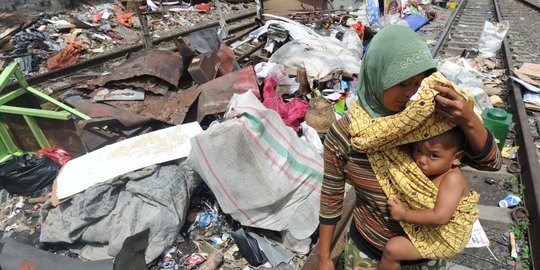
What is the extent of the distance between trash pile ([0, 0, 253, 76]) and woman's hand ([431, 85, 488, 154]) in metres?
6.96

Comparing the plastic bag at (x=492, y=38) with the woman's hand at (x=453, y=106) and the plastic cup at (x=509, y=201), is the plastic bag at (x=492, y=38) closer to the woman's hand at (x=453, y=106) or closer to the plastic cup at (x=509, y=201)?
the plastic cup at (x=509, y=201)

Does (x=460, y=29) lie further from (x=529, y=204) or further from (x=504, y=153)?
(x=529, y=204)

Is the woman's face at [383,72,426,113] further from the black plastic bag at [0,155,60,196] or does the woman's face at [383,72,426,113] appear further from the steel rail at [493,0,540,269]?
the black plastic bag at [0,155,60,196]

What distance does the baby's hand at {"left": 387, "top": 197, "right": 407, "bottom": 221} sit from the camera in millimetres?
1396

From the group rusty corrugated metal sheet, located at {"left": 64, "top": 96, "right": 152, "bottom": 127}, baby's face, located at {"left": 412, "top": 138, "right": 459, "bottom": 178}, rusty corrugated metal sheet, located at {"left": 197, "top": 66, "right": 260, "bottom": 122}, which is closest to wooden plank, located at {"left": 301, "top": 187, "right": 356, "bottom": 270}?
baby's face, located at {"left": 412, "top": 138, "right": 459, "bottom": 178}

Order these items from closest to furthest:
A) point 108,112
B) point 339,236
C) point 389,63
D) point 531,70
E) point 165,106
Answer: point 389,63, point 339,236, point 108,112, point 165,106, point 531,70

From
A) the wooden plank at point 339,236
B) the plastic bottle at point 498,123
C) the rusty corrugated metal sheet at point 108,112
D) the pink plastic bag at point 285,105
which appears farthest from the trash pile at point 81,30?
the plastic bottle at point 498,123

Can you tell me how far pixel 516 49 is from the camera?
8.26 meters

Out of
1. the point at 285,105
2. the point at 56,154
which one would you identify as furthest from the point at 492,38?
the point at 56,154

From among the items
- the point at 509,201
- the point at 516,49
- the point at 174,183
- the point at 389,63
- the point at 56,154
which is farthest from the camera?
the point at 516,49

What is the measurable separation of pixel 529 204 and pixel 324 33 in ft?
23.3

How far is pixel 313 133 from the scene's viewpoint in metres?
4.49

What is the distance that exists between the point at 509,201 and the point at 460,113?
311 cm

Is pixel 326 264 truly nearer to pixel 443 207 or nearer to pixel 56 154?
pixel 443 207
